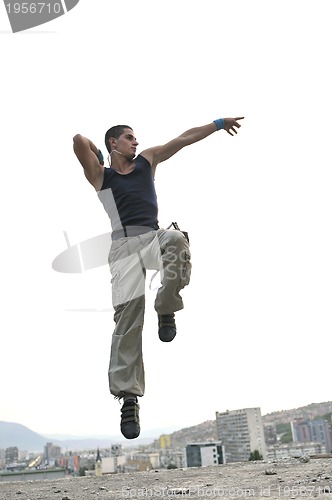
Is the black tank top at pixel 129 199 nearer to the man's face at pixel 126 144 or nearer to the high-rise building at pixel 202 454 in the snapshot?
the man's face at pixel 126 144

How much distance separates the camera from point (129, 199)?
4.30 meters

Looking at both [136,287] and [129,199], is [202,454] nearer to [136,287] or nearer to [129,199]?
[136,287]

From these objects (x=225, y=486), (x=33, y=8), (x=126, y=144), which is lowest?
(x=225, y=486)

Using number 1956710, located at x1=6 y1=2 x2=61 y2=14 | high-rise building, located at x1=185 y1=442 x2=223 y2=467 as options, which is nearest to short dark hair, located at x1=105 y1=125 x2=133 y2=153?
number 1956710, located at x1=6 y1=2 x2=61 y2=14

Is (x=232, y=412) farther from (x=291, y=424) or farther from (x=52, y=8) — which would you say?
(x=52, y=8)

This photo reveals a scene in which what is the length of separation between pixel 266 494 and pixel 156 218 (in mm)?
2297

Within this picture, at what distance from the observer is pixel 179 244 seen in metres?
3.92

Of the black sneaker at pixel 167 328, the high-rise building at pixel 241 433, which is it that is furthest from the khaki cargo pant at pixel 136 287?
the high-rise building at pixel 241 433

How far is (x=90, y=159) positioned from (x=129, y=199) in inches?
17.8

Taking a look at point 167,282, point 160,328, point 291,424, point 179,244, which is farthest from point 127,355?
point 291,424

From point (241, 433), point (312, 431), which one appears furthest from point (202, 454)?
point (312, 431)

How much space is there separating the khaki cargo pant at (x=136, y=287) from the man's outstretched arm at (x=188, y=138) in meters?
0.90

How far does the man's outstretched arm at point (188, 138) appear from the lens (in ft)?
15.5

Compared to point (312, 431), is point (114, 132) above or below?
above
